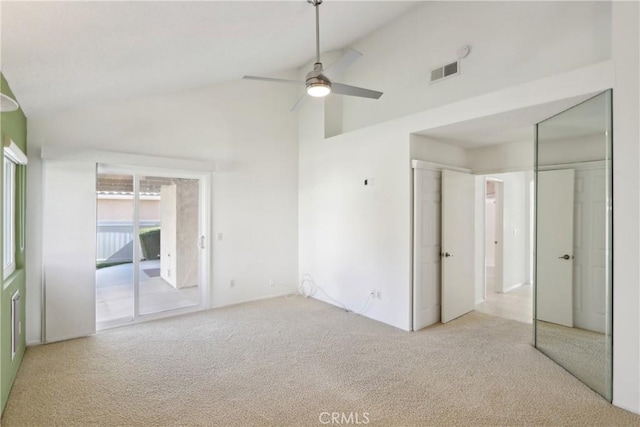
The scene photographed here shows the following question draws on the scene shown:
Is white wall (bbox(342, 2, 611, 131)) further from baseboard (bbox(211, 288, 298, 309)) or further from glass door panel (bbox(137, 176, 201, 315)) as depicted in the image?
baseboard (bbox(211, 288, 298, 309))

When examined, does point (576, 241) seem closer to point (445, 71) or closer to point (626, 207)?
point (626, 207)

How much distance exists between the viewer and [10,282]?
9.55 feet

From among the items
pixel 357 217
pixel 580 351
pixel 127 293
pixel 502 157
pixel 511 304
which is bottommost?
pixel 511 304

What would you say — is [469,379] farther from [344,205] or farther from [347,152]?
[347,152]

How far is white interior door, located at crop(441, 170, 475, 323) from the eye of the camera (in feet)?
14.9

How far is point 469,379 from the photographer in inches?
117

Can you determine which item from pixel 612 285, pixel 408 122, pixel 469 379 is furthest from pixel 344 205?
pixel 612 285

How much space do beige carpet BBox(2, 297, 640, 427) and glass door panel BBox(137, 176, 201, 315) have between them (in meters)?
0.61

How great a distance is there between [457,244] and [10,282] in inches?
202

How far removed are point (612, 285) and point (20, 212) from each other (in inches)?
221

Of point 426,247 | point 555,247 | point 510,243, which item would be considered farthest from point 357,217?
point 510,243

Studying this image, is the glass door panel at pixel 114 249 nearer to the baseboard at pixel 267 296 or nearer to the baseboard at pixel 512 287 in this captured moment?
the baseboard at pixel 267 296

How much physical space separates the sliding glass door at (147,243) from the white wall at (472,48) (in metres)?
3.01

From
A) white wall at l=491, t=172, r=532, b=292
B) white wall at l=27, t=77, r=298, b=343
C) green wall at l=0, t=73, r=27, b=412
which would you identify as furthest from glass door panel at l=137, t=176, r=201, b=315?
white wall at l=491, t=172, r=532, b=292
